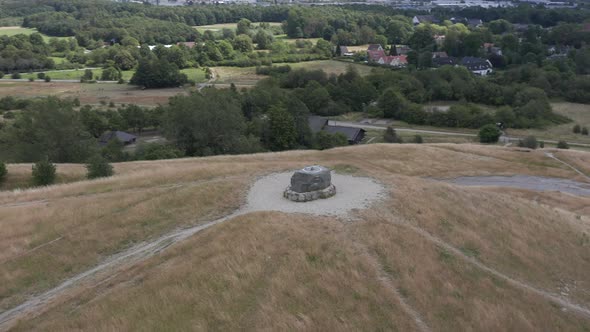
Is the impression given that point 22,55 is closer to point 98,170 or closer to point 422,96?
point 422,96

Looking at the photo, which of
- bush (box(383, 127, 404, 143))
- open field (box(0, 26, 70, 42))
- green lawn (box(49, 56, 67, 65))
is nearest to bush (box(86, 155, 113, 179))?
bush (box(383, 127, 404, 143))


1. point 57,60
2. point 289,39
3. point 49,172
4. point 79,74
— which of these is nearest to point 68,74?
point 79,74

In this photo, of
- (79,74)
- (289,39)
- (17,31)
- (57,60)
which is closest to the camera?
(79,74)

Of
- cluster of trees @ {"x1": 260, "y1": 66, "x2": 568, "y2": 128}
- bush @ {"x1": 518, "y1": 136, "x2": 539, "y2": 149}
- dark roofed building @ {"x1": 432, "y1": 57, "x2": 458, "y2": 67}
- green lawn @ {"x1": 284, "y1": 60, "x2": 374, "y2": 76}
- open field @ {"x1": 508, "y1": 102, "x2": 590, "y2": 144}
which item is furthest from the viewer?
Result: dark roofed building @ {"x1": 432, "y1": 57, "x2": 458, "y2": 67}

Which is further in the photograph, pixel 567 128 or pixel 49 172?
pixel 567 128

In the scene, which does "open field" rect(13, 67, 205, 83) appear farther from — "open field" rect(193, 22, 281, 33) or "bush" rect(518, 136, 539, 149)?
"bush" rect(518, 136, 539, 149)

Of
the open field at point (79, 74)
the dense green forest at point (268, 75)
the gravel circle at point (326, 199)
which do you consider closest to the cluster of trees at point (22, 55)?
the dense green forest at point (268, 75)

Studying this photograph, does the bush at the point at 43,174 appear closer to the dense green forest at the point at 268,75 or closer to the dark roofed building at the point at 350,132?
the dense green forest at the point at 268,75

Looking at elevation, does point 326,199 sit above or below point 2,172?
above

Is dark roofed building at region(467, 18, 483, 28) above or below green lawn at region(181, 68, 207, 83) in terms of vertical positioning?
above
